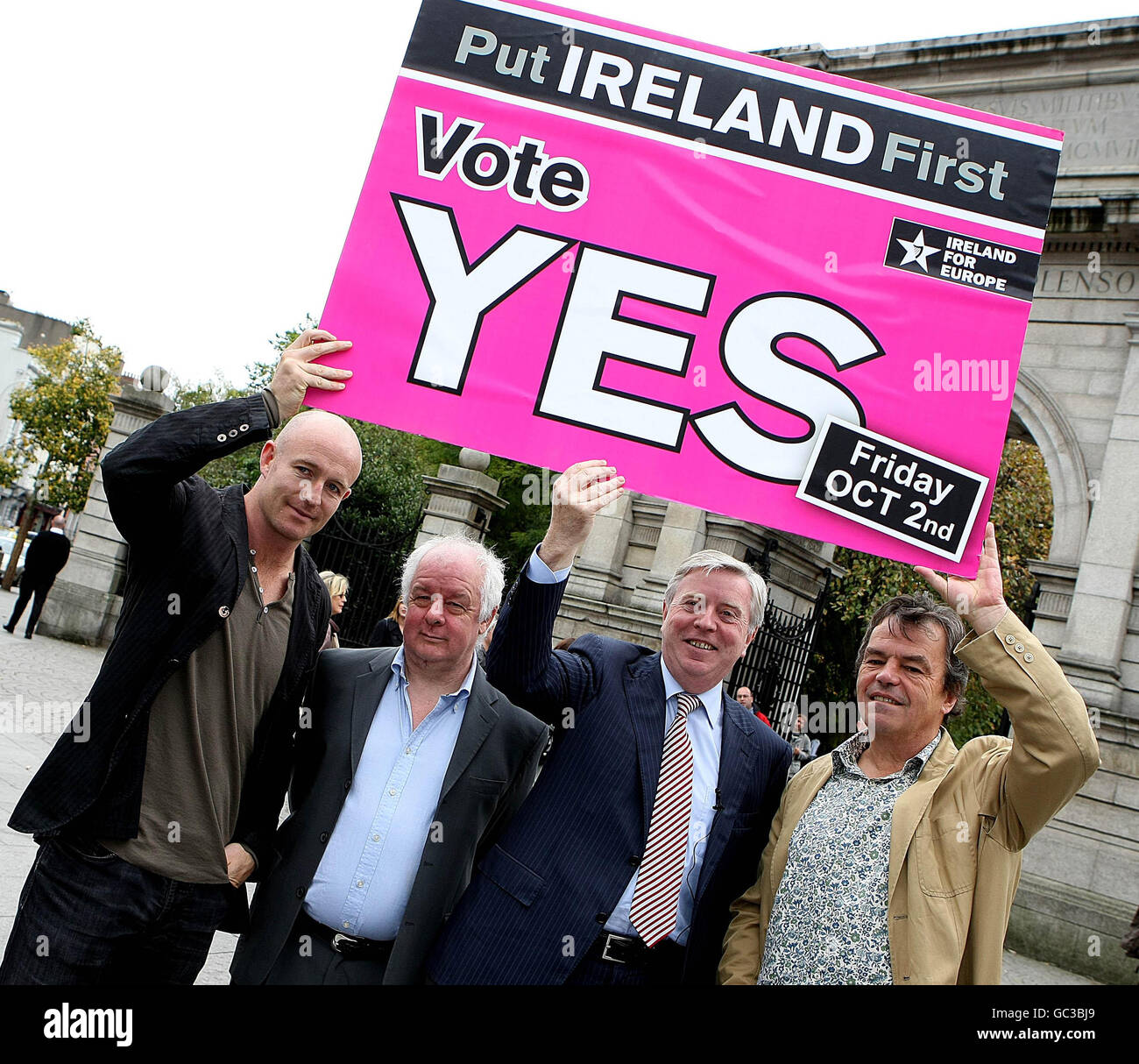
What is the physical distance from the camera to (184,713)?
2.85 m

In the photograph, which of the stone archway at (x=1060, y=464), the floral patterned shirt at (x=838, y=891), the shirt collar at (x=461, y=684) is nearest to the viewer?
the floral patterned shirt at (x=838, y=891)

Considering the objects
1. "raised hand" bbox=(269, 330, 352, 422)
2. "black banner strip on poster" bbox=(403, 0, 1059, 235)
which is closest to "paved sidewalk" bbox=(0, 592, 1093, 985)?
"raised hand" bbox=(269, 330, 352, 422)

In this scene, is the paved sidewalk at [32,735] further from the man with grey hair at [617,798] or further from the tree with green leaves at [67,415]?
the tree with green leaves at [67,415]

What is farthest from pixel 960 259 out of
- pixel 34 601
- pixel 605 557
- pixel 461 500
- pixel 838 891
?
pixel 34 601

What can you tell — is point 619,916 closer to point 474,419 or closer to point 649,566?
point 474,419

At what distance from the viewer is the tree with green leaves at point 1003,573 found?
56.5 ft

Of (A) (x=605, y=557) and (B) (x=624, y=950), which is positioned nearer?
(B) (x=624, y=950)

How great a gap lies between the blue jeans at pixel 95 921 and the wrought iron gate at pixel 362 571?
1134 cm

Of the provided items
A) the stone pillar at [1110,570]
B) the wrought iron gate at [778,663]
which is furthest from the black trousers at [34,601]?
the stone pillar at [1110,570]

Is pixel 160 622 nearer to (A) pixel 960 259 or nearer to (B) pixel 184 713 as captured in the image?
(B) pixel 184 713

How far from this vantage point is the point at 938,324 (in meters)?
3.51

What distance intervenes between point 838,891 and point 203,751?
1.82 metres

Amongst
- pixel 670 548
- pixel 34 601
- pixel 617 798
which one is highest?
pixel 670 548

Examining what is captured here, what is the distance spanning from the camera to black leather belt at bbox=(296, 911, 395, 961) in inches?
114
